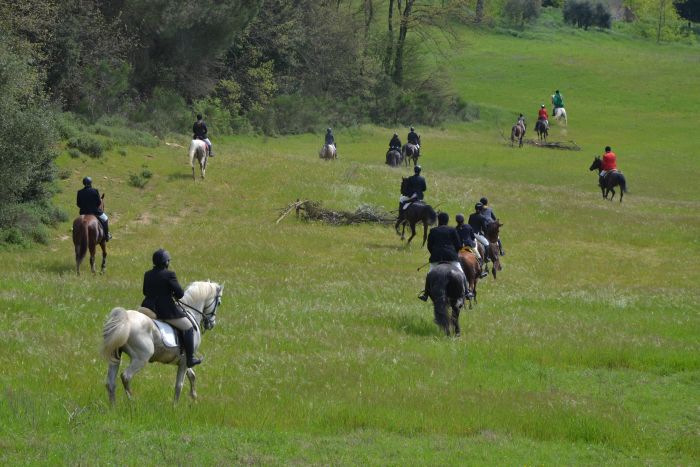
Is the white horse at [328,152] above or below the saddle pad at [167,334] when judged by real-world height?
above

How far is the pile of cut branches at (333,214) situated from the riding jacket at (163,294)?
25115mm

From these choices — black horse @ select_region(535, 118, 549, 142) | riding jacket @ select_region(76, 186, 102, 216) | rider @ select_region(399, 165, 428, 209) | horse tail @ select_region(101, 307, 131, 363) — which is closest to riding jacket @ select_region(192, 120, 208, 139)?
rider @ select_region(399, 165, 428, 209)

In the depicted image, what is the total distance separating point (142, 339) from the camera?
43.6 ft

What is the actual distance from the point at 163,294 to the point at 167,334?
60 cm

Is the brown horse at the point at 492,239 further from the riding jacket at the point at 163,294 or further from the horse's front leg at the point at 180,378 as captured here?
the riding jacket at the point at 163,294

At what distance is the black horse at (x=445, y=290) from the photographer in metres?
20.4

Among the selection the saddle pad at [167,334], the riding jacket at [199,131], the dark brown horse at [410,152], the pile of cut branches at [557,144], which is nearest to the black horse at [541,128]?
the pile of cut branches at [557,144]

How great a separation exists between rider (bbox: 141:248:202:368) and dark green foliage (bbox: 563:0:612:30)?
472 ft

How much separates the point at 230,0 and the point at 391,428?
52.5 meters

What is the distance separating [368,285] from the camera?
27484 mm

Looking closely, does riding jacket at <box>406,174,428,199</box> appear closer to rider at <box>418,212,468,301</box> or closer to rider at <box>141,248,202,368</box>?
rider at <box>418,212,468,301</box>

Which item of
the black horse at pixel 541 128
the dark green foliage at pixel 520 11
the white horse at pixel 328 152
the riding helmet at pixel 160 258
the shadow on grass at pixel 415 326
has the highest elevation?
the dark green foliage at pixel 520 11

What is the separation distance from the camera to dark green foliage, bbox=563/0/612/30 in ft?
489

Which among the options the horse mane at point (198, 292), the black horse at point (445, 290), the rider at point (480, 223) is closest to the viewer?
the horse mane at point (198, 292)
